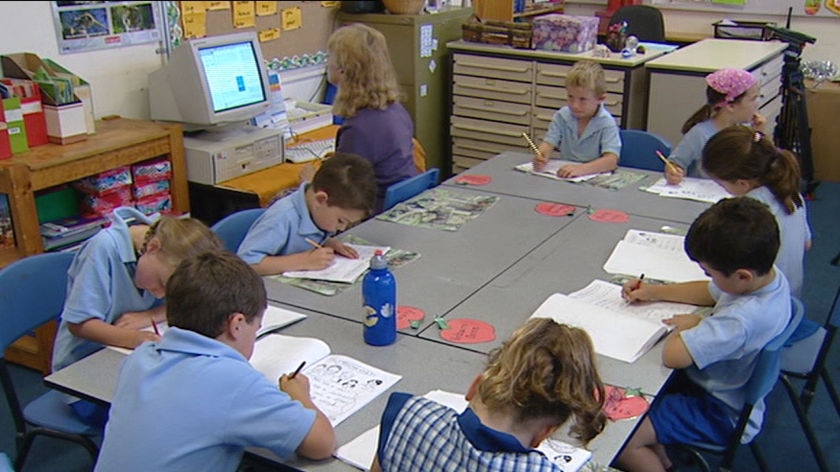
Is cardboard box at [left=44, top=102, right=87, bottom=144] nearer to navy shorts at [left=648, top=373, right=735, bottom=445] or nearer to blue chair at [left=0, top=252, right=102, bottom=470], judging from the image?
blue chair at [left=0, top=252, right=102, bottom=470]

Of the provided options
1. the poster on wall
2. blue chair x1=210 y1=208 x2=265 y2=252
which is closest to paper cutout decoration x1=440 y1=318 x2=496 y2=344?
blue chair x1=210 y1=208 x2=265 y2=252

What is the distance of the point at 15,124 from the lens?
2.82 metres

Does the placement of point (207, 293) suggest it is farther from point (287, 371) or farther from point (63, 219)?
point (63, 219)

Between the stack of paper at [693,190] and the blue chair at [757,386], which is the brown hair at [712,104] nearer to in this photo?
the stack of paper at [693,190]

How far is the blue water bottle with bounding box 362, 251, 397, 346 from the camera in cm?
174

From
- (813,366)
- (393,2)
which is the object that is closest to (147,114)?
(393,2)

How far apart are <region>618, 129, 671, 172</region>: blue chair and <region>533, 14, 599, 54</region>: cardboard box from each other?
3.77ft

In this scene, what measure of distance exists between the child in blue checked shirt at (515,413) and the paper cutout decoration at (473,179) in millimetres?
1838

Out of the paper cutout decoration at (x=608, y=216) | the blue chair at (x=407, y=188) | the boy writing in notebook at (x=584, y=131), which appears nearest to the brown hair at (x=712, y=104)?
the boy writing in notebook at (x=584, y=131)

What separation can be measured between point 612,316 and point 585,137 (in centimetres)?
153

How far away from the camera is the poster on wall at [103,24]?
315 centimetres

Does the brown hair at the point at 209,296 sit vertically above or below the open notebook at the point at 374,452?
above

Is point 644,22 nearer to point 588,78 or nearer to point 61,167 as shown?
point 588,78

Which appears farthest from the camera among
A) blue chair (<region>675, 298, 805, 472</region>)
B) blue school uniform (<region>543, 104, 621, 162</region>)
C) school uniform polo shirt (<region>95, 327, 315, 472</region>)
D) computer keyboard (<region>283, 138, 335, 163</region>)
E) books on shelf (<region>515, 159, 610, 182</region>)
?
computer keyboard (<region>283, 138, 335, 163</region>)
